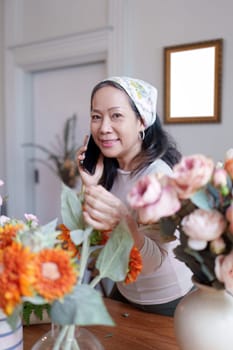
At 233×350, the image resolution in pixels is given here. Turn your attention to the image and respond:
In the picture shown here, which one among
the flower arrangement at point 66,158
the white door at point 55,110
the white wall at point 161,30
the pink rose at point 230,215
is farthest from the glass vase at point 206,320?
the white door at point 55,110

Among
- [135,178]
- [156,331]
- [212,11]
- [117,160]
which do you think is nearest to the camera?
[156,331]

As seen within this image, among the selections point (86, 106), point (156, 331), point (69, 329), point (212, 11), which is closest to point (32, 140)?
point (86, 106)

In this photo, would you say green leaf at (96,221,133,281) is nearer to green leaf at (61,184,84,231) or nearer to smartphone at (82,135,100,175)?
green leaf at (61,184,84,231)

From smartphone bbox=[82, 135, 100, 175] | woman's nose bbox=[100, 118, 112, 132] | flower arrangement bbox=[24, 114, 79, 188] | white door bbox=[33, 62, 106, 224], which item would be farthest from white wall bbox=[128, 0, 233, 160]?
woman's nose bbox=[100, 118, 112, 132]

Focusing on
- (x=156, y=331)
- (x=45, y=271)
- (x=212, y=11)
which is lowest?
(x=156, y=331)

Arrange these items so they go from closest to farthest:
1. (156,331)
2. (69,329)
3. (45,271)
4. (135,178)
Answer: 1. (45,271)
2. (69,329)
3. (156,331)
4. (135,178)

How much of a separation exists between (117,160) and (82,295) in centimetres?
85

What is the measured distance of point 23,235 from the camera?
575mm

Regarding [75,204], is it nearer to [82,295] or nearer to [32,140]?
[82,295]

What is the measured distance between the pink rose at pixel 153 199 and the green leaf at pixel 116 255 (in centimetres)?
7

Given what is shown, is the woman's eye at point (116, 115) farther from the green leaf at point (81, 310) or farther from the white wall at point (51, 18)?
the white wall at point (51, 18)

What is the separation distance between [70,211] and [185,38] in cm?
200

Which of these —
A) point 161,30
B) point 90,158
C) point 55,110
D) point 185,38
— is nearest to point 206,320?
point 90,158

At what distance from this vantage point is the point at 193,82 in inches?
→ 95.1
